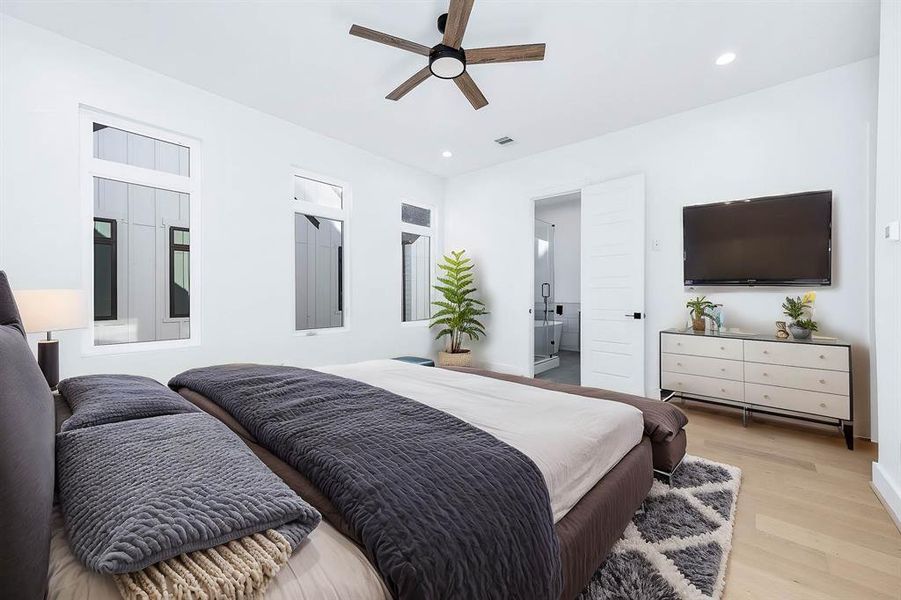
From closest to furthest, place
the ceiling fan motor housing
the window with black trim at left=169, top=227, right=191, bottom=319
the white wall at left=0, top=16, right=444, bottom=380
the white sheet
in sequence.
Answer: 1. the white sheet
2. the ceiling fan motor housing
3. the white wall at left=0, top=16, right=444, bottom=380
4. the window with black trim at left=169, top=227, right=191, bottom=319

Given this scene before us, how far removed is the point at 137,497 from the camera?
0.69 metres

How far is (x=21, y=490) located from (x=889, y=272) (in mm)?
3278

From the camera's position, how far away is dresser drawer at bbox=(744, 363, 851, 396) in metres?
2.71

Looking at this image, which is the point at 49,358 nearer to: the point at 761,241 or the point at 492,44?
the point at 492,44

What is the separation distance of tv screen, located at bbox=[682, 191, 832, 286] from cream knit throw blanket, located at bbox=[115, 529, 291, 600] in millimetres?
3943

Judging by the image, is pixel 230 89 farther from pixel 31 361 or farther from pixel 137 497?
pixel 137 497

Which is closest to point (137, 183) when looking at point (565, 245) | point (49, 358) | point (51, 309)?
point (51, 309)

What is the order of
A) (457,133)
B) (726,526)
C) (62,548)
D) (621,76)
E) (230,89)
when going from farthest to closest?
(457,133) < (230,89) < (621,76) < (726,526) < (62,548)

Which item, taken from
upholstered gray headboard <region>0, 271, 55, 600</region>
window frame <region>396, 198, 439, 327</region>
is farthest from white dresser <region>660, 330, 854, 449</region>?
upholstered gray headboard <region>0, 271, 55, 600</region>

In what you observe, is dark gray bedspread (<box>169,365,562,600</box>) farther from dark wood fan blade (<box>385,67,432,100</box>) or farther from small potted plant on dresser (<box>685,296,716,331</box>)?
small potted plant on dresser (<box>685,296,716,331</box>)

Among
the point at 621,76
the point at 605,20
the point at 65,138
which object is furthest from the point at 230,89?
the point at 621,76

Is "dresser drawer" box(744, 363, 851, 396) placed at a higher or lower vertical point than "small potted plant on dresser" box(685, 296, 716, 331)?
lower

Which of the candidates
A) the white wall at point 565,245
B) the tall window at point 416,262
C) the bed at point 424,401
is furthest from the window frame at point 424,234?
the bed at point 424,401

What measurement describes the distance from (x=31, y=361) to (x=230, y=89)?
318 centimetres
